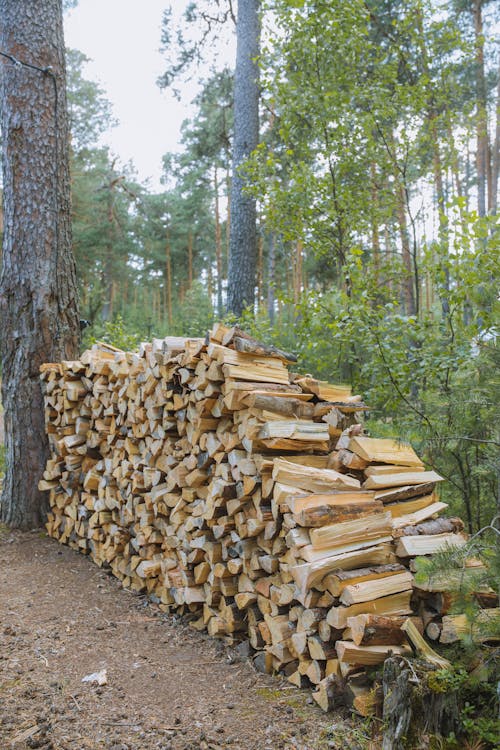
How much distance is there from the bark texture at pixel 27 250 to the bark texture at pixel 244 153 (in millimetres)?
2627

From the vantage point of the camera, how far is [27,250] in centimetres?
486

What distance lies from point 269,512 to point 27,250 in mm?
3413

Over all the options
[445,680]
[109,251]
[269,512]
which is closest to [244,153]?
[269,512]

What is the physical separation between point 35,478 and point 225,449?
2.66m

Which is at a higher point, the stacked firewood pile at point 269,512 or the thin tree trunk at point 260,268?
the thin tree trunk at point 260,268

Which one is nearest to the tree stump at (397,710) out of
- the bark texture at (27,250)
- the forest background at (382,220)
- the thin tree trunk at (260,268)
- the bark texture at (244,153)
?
the forest background at (382,220)

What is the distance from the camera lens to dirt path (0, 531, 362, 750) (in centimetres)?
210

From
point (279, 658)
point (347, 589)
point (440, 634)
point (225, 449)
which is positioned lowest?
point (279, 658)

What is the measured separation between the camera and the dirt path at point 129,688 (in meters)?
2.10

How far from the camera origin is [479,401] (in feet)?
8.14

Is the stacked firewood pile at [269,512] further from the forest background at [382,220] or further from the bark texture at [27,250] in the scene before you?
the bark texture at [27,250]

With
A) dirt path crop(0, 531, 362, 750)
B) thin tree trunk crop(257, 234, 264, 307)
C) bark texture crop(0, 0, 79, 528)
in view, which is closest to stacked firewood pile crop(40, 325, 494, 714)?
dirt path crop(0, 531, 362, 750)

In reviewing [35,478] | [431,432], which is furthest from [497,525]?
[35,478]

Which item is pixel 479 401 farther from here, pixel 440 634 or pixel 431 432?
pixel 440 634
